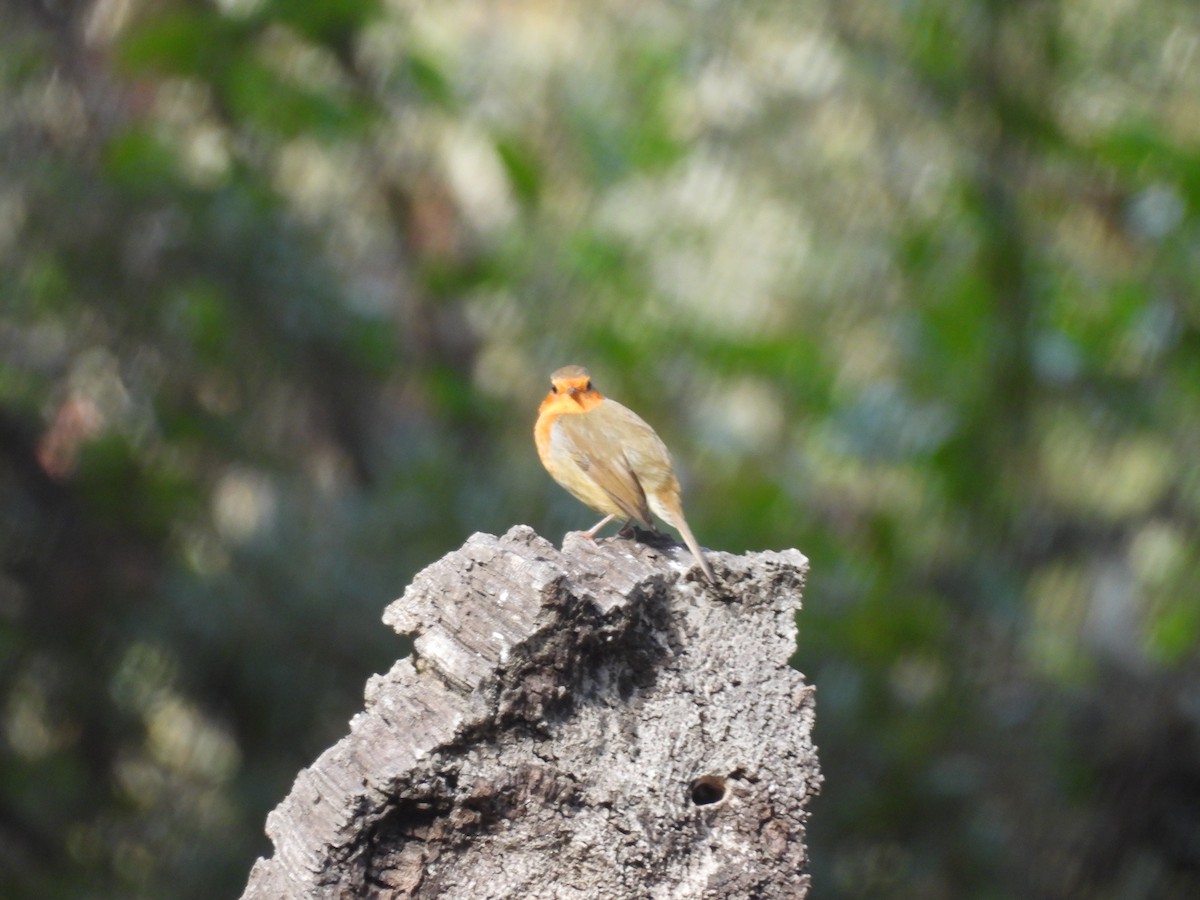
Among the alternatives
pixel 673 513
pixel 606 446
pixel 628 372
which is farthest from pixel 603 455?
pixel 628 372

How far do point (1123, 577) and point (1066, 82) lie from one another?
198cm

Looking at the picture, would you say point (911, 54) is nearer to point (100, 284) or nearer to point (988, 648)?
point (988, 648)

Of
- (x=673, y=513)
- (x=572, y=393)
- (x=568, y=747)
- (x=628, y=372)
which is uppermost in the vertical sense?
(x=628, y=372)

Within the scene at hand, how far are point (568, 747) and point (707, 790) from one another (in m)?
0.17

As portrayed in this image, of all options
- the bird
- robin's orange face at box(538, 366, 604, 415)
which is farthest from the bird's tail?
robin's orange face at box(538, 366, 604, 415)

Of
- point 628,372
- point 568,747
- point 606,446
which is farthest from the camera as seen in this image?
point 628,372

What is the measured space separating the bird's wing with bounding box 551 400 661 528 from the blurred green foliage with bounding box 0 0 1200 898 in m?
2.05

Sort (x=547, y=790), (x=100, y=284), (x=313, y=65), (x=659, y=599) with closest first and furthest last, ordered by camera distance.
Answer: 1. (x=547, y=790)
2. (x=659, y=599)
3. (x=100, y=284)
4. (x=313, y=65)

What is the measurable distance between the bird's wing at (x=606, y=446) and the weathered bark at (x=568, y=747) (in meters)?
0.70

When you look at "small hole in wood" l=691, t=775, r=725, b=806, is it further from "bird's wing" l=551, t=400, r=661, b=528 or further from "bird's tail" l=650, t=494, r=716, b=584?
"bird's wing" l=551, t=400, r=661, b=528

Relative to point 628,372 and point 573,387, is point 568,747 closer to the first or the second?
point 573,387

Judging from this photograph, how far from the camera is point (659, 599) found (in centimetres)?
150

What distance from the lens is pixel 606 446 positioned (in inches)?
93.7

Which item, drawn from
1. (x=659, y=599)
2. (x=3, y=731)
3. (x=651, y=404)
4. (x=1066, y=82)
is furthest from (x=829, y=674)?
(x=659, y=599)
